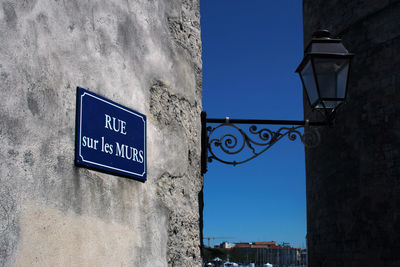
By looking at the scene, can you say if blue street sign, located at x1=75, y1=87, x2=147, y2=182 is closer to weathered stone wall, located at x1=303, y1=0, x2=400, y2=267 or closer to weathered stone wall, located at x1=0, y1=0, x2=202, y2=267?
weathered stone wall, located at x1=0, y1=0, x2=202, y2=267

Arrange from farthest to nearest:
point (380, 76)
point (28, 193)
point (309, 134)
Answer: point (380, 76) < point (309, 134) < point (28, 193)

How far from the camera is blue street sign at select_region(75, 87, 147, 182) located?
1.88 m

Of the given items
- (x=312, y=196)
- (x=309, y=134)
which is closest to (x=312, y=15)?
(x=312, y=196)

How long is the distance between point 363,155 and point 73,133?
35.5ft

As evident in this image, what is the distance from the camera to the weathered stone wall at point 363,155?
1112cm

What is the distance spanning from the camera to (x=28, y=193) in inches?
63.7

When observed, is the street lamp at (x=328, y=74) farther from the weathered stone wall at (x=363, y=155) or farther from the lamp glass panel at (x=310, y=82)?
the weathered stone wall at (x=363, y=155)

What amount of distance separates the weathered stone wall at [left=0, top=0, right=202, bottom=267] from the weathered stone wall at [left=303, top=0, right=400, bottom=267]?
926 cm

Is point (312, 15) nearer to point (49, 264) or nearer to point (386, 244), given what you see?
point (386, 244)

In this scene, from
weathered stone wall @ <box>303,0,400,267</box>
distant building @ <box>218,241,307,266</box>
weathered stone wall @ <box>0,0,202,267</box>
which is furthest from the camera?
distant building @ <box>218,241,307,266</box>

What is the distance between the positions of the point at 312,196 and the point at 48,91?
12.8 m

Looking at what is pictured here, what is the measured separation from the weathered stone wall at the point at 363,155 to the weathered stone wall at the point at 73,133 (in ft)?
30.4

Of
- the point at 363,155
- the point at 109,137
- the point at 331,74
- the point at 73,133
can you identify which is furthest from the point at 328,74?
the point at 363,155

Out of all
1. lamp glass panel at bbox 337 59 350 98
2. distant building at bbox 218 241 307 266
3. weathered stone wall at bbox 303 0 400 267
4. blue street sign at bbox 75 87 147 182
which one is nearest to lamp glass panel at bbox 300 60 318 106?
lamp glass panel at bbox 337 59 350 98
